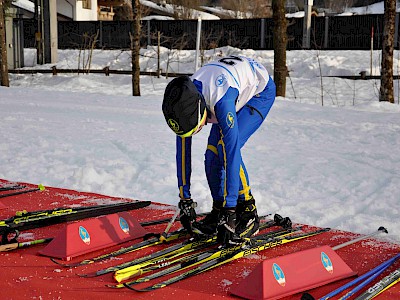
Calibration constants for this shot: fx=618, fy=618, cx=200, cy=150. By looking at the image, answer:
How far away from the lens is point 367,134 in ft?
27.2

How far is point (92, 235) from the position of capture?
3.68m

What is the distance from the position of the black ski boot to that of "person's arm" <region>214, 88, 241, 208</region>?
1.04 ft

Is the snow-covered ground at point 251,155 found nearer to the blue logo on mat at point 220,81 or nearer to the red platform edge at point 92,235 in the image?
the red platform edge at point 92,235

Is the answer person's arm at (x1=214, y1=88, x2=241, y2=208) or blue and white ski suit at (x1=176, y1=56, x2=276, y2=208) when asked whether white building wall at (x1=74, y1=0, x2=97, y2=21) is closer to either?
blue and white ski suit at (x1=176, y1=56, x2=276, y2=208)

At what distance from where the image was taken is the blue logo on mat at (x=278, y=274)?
297cm

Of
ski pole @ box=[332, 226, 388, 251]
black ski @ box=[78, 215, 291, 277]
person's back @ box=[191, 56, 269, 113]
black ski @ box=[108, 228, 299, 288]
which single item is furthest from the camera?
ski pole @ box=[332, 226, 388, 251]

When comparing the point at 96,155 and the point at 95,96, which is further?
the point at 95,96

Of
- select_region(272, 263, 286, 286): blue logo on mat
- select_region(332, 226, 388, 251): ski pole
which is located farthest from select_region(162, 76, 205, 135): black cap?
select_region(332, 226, 388, 251): ski pole

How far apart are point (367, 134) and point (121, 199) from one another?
175 inches

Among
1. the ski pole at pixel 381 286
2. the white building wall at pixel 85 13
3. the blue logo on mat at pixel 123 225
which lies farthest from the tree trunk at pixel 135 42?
the white building wall at pixel 85 13

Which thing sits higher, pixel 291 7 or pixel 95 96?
pixel 291 7

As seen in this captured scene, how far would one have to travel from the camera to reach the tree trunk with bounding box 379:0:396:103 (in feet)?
38.7

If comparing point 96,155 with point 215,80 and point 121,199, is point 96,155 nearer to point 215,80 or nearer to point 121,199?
point 121,199

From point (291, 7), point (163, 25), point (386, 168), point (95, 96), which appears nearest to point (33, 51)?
point (163, 25)
